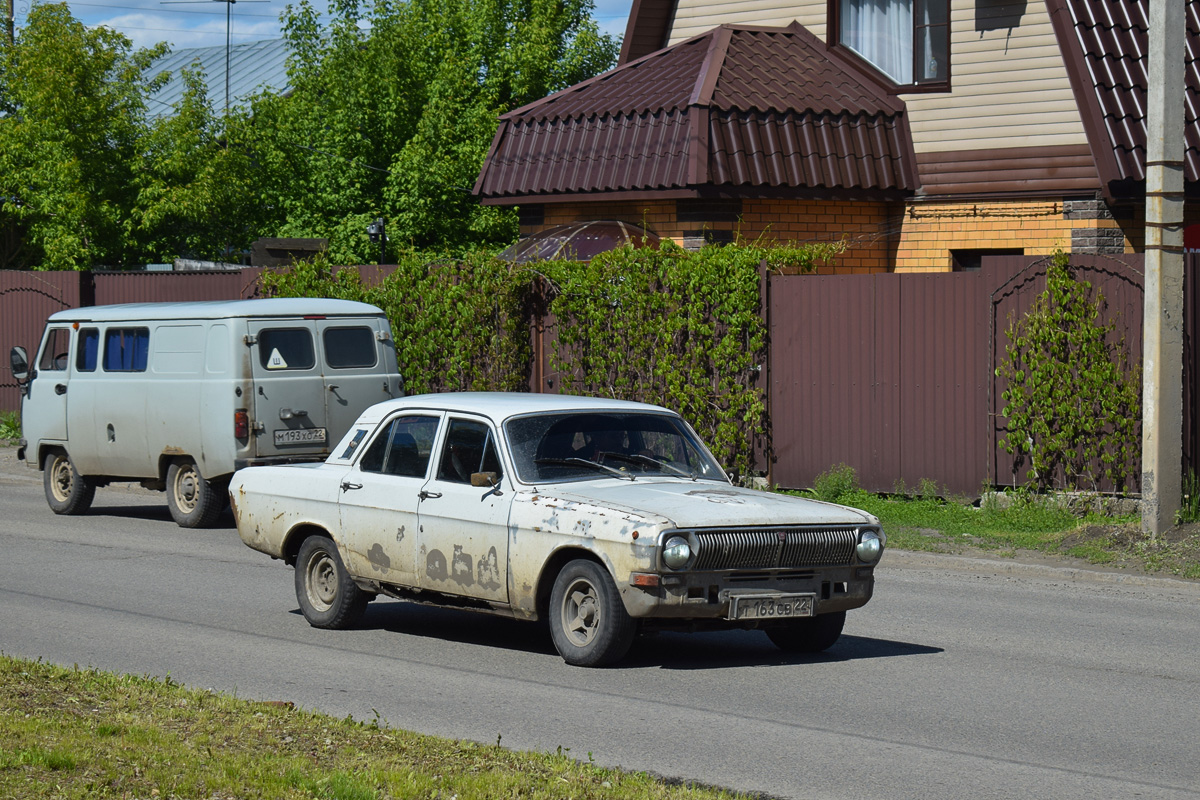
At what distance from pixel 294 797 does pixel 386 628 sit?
4.57m

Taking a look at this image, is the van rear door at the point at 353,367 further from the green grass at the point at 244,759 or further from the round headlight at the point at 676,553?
the green grass at the point at 244,759

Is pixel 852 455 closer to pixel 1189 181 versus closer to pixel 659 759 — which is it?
pixel 1189 181

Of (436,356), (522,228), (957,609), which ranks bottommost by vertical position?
(957,609)

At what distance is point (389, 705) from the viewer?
313 inches

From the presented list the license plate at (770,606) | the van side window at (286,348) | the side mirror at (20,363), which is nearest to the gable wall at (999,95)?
the van side window at (286,348)

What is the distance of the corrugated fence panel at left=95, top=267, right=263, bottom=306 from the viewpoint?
23.8 metres

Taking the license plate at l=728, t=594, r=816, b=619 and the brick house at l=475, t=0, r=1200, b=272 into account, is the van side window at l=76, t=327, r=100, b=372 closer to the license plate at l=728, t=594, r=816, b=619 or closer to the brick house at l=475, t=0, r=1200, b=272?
the brick house at l=475, t=0, r=1200, b=272

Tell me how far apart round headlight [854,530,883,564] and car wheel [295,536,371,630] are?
3183 millimetres

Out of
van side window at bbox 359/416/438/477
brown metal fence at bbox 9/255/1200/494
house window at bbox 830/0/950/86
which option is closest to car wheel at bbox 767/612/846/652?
van side window at bbox 359/416/438/477

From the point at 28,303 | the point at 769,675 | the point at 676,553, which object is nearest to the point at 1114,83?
the point at 769,675

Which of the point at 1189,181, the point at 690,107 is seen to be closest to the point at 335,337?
the point at 690,107

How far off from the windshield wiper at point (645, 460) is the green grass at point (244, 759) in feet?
9.54

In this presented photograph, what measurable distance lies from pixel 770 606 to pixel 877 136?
1394 cm

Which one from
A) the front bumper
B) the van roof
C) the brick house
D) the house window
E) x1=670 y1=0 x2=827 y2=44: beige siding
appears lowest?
the front bumper
